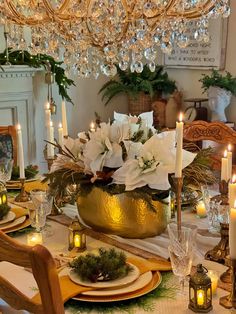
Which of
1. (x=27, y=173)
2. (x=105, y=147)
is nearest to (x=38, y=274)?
(x=105, y=147)

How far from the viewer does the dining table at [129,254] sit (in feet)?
3.53

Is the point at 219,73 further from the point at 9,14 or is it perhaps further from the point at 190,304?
the point at 190,304

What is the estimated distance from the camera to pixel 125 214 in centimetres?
143

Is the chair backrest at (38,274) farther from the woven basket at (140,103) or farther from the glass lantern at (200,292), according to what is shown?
the woven basket at (140,103)

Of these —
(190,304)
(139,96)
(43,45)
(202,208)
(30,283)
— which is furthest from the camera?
(139,96)

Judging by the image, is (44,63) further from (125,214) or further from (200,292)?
(200,292)

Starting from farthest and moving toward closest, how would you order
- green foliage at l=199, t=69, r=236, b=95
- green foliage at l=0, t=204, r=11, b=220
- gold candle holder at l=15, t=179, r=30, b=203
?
green foliage at l=199, t=69, r=236, b=95, gold candle holder at l=15, t=179, r=30, b=203, green foliage at l=0, t=204, r=11, b=220

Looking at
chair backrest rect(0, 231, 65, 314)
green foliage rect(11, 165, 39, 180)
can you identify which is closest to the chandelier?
green foliage rect(11, 165, 39, 180)

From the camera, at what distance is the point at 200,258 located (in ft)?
4.42

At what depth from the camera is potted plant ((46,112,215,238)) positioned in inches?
54.7

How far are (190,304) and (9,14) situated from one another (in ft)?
5.83

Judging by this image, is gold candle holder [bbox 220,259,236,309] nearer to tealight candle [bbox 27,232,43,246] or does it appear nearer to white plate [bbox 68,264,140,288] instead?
white plate [bbox 68,264,140,288]

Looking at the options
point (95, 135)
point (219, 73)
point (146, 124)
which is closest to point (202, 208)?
point (146, 124)

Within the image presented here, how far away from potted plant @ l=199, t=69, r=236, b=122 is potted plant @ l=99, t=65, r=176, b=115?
0.52 m
